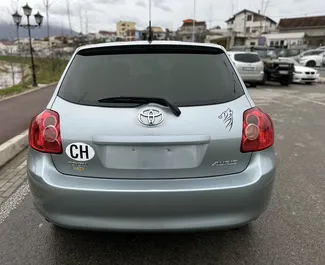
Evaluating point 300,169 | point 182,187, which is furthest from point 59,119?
point 300,169

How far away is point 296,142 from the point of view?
18.4 ft

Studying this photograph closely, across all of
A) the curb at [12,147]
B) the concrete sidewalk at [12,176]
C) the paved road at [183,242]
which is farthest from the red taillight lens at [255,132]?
the curb at [12,147]

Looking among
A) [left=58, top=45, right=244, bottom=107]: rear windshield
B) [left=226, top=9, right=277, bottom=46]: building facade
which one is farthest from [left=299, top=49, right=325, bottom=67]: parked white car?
[left=226, top=9, right=277, bottom=46]: building facade

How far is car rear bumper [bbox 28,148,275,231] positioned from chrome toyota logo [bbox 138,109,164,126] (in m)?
0.39

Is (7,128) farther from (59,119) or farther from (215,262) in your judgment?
(215,262)

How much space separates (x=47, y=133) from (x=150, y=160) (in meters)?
0.73

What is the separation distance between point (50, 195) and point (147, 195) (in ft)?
2.17

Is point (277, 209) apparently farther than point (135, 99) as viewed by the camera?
Yes

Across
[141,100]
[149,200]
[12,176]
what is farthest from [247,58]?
[149,200]

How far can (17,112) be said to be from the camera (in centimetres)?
770

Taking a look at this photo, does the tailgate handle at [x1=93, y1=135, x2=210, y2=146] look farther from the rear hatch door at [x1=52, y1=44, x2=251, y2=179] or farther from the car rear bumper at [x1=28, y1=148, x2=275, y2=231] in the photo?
the car rear bumper at [x1=28, y1=148, x2=275, y2=231]

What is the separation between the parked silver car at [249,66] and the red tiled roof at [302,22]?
4766 cm

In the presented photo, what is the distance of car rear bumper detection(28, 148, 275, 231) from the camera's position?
6.43 ft

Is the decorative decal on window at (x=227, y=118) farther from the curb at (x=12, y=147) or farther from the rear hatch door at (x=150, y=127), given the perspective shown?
the curb at (x=12, y=147)
